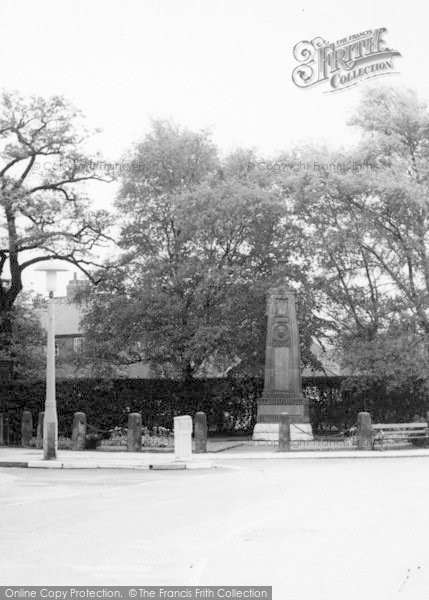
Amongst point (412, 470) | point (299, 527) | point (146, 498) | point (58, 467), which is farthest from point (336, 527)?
point (58, 467)

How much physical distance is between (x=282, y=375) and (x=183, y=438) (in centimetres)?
984

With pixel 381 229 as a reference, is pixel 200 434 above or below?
below

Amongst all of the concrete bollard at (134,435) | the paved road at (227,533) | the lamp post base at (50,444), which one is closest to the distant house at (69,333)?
the concrete bollard at (134,435)

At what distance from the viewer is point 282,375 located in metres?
34.3

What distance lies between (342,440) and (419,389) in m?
5.96

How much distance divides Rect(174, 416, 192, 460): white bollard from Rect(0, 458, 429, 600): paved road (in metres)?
5.32

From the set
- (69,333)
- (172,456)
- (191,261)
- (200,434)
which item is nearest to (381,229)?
(191,261)

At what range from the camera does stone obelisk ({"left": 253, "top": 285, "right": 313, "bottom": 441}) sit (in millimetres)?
34250

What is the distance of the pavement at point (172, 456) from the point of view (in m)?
23.4

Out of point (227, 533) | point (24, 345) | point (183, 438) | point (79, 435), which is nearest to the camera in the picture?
point (227, 533)

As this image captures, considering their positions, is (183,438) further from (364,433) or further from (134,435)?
(364,433)

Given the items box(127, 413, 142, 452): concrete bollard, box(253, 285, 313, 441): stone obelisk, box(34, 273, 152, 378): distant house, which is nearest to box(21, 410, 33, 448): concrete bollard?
box(127, 413, 142, 452): concrete bollard

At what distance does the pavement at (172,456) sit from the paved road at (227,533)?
3788 mm

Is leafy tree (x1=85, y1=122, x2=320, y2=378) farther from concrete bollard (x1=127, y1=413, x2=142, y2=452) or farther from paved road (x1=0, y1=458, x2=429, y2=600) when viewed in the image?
paved road (x1=0, y1=458, x2=429, y2=600)
